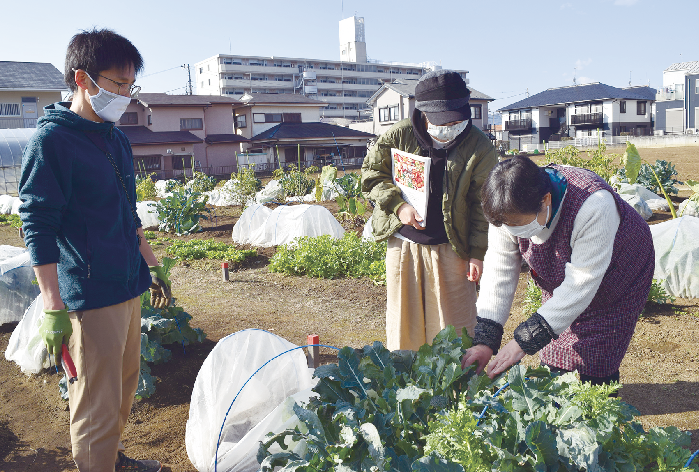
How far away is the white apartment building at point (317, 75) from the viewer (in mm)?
53906

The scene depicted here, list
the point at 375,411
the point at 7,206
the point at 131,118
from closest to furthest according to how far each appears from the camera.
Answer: the point at 375,411
the point at 7,206
the point at 131,118

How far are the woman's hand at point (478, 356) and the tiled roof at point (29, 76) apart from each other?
1170 inches

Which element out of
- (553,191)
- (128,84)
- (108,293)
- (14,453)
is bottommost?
(14,453)

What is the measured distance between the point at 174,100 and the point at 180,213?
71.1 feet

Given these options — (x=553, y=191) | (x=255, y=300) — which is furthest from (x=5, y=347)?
(x=553, y=191)

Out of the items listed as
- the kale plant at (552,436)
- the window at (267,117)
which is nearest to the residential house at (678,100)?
the window at (267,117)

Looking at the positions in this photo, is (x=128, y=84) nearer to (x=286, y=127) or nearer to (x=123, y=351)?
(x=123, y=351)

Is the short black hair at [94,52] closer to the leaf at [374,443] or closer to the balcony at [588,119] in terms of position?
the leaf at [374,443]

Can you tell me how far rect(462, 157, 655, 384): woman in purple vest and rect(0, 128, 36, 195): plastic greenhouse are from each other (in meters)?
20.7

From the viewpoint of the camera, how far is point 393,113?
34.3m

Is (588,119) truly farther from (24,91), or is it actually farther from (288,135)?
(24,91)

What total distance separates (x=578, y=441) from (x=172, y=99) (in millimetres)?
30493

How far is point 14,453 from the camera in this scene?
271 centimetres

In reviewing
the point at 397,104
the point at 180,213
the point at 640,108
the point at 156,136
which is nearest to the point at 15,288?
the point at 180,213
